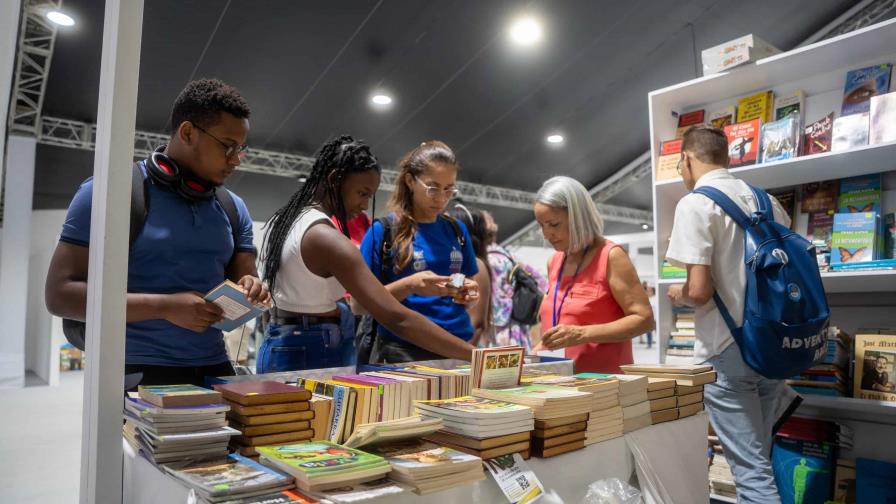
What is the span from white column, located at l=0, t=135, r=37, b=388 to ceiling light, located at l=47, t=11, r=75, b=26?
3.07 metres

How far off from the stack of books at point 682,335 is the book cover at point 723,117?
3.24 ft

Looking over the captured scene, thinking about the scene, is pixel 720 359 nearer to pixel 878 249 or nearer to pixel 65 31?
pixel 878 249

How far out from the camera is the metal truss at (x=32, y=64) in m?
5.14

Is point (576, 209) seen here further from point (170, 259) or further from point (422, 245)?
point (170, 259)

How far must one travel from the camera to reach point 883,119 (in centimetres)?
231

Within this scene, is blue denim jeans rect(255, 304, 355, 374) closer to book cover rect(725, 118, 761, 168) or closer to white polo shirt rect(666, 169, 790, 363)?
white polo shirt rect(666, 169, 790, 363)

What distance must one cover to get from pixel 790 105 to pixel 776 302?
1.27 m

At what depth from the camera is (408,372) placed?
139 cm

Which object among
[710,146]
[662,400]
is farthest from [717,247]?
[662,400]

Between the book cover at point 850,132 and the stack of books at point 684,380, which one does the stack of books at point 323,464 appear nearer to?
the stack of books at point 684,380

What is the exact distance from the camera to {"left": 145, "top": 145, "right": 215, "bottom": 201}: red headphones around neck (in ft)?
4.41

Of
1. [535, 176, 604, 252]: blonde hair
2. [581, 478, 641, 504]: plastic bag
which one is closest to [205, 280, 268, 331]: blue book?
[581, 478, 641, 504]: plastic bag

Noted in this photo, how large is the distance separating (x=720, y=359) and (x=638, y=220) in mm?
12811

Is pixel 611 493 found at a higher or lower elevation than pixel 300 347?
lower
